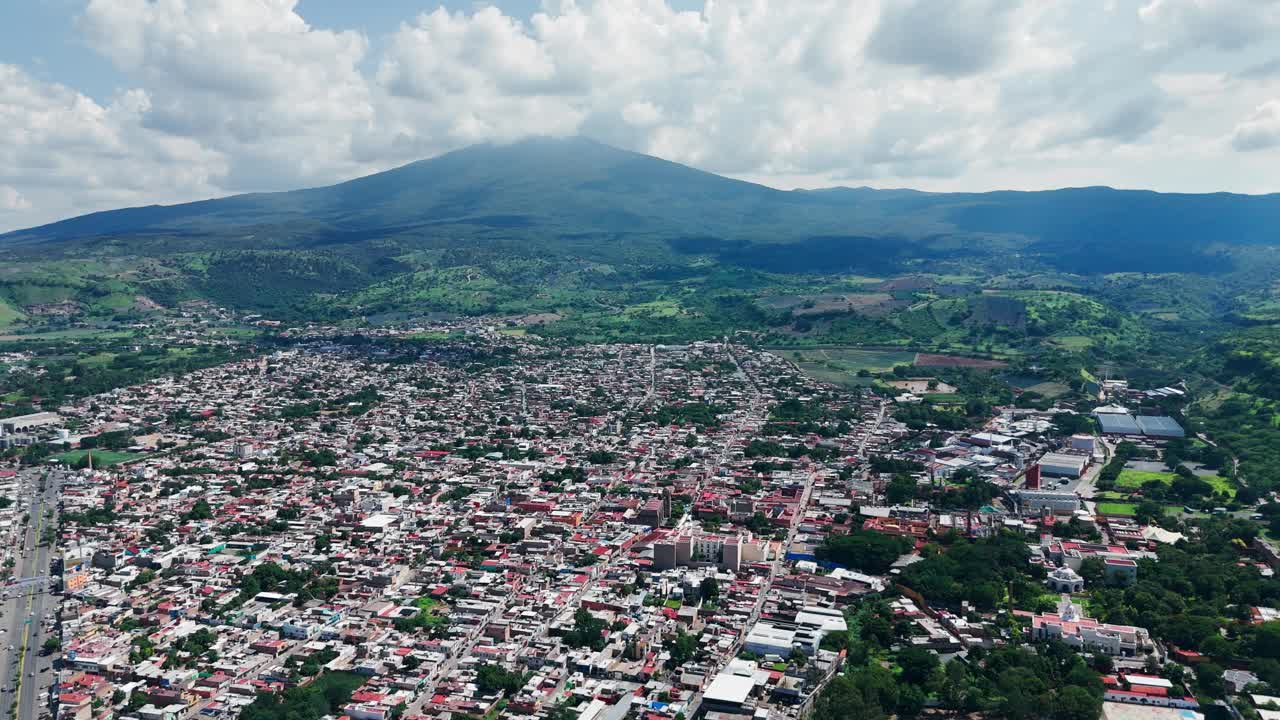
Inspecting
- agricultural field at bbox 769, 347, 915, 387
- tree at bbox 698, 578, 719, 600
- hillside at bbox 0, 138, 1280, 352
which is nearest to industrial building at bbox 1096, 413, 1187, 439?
agricultural field at bbox 769, 347, 915, 387

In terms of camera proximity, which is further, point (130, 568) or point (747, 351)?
point (747, 351)

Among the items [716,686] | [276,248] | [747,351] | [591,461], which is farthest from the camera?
[276,248]

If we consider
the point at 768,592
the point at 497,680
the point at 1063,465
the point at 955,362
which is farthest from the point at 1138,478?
the point at 955,362

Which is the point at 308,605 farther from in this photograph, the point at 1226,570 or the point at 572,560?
the point at 1226,570

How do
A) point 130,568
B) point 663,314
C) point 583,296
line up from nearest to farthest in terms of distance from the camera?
point 130,568
point 663,314
point 583,296

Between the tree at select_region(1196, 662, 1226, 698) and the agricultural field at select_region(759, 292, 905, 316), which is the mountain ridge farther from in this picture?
the tree at select_region(1196, 662, 1226, 698)

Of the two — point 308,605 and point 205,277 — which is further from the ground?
point 205,277

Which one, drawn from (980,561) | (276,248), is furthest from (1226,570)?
(276,248)

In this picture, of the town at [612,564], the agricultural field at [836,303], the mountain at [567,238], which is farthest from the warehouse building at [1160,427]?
the mountain at [567,238]
